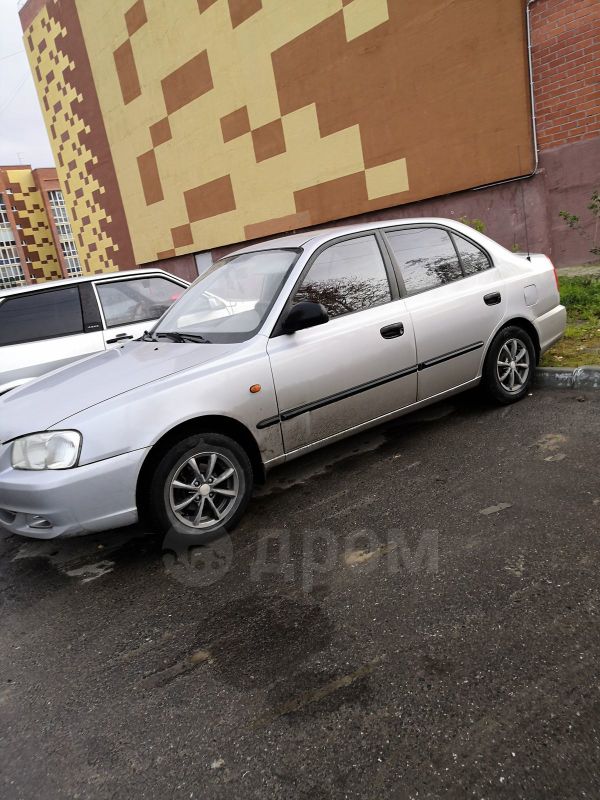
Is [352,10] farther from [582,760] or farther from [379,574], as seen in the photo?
[582,760]

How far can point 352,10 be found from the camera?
9.82 m

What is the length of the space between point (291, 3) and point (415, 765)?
12561 millimetres

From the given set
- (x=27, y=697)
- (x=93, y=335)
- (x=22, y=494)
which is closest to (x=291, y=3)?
(x=93, y=335)

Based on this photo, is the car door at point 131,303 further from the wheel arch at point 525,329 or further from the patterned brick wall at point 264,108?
the patterned brick wall at point 264,108

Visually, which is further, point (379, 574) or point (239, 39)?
point (239, 39)

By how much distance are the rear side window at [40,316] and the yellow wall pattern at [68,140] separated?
1417 cm

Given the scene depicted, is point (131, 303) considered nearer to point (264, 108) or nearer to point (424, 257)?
point (424, 257)

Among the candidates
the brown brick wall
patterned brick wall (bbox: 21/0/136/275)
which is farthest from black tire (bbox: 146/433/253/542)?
patterned brick wall (bbox: 21/0/136/275)

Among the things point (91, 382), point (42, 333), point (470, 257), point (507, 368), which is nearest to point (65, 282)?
point (42, 333)

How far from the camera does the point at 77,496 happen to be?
2902mm

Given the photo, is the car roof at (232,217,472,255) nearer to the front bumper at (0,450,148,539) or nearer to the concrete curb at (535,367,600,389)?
the concrete curb at (535,367,600,389)

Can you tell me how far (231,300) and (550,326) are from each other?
110 inches

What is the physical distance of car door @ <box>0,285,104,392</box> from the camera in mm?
5488

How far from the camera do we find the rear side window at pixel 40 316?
558 cm
